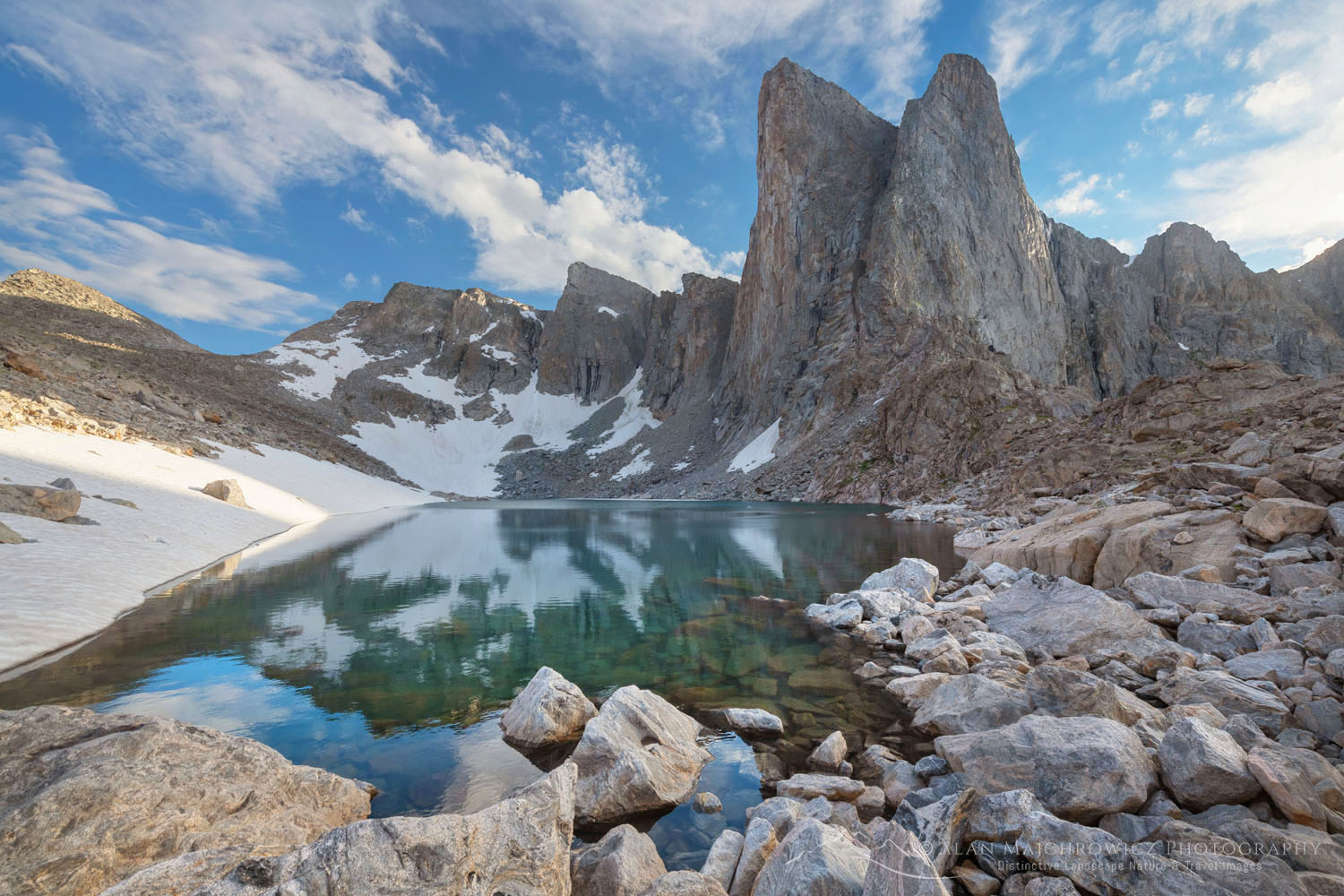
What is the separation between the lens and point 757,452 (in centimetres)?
7688

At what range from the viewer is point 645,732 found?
248 inches

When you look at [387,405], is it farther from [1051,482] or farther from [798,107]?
[1051,482]

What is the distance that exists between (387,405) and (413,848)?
4428 inches

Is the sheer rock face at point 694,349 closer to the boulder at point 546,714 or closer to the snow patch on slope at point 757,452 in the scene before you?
the snow patch on slope at point 757,452

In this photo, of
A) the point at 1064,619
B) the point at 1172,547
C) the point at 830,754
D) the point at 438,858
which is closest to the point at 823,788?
the point at 830,754

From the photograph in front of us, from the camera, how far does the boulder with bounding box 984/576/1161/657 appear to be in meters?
8.64

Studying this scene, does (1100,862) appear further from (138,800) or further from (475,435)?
(475,435)

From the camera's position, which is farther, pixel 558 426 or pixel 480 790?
pixel 558 426

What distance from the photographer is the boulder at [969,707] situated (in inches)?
249

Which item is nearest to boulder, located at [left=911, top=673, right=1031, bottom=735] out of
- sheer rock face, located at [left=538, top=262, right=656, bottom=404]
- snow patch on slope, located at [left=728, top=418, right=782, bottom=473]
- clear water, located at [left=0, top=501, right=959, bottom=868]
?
clear water, located at [left=0, top=501, right=959, bottom=868]

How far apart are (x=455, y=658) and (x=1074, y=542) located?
13959 mm

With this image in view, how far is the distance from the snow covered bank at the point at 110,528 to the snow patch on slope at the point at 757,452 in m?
48.6

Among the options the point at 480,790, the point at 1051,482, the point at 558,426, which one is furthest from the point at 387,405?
the point at 480,790

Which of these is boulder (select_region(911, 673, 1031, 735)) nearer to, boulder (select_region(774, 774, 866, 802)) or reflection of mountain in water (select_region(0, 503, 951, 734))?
boulder (select_region(774, 774, 866, 802))
